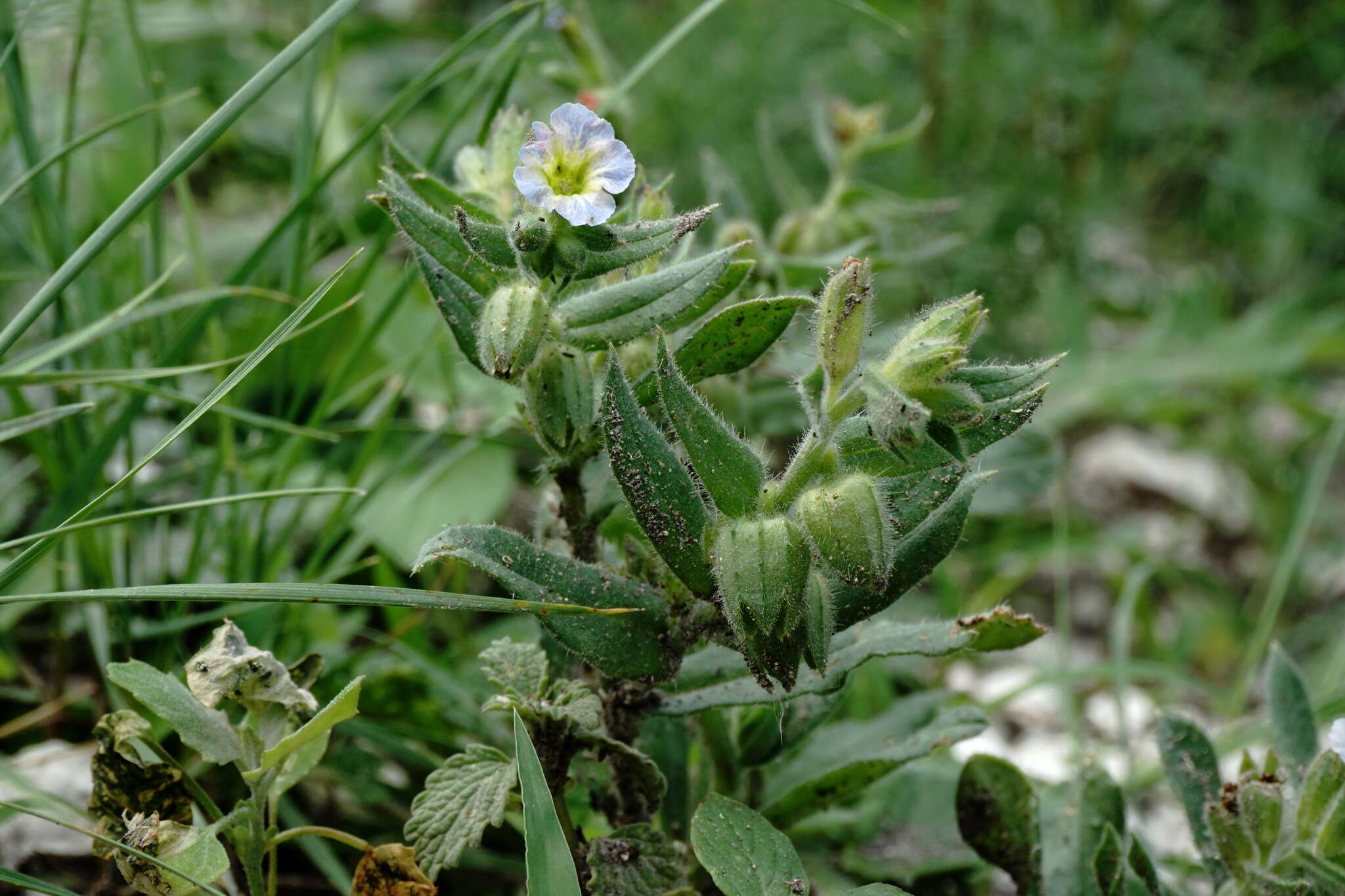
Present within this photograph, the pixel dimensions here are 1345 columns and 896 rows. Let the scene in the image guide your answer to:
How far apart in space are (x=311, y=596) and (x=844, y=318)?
62 cm

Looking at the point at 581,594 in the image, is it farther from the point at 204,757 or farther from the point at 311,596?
the point at 204,757

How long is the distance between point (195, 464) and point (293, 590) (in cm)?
91

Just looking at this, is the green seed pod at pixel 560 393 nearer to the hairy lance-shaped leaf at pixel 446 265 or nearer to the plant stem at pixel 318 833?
the hairy lance-shaped leaf at pixel 446 265

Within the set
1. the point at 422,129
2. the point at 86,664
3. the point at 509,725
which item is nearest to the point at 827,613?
the point at 509,725

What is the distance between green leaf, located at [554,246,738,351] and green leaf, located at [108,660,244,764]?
0.58 metres

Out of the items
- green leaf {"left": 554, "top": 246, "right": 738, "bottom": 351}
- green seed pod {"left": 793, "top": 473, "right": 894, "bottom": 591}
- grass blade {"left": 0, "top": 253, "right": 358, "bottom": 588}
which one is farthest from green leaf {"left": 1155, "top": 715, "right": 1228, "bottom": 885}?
grass blade {"left": 0, "top": 253, "right": 358, "bottom": 588}

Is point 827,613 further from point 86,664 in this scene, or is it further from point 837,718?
point 86,664

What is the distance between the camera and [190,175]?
12.4ft

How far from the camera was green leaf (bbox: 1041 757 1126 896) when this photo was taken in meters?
1.49

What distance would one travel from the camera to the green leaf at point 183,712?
125 centimetres

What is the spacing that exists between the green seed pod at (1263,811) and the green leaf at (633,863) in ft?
2.28

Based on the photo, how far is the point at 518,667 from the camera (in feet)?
4.37

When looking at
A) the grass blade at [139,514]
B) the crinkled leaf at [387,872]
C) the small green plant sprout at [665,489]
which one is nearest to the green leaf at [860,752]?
the small green plant sprout at [665,489]

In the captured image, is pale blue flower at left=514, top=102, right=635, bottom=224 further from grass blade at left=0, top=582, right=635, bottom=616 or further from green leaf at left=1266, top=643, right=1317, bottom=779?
green leaf at left=1266, top=643, right=1317, bottom=779
